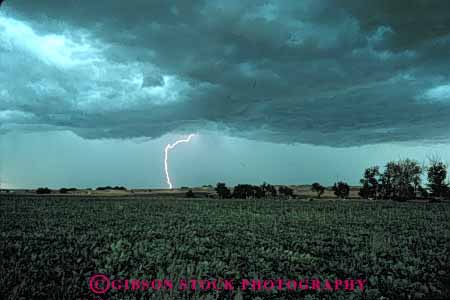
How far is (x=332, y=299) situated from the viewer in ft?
27.7

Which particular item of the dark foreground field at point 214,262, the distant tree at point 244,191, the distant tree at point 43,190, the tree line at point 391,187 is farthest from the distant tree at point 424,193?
the distant tree at point 43,190

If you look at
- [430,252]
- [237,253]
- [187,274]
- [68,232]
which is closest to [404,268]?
[430,252]

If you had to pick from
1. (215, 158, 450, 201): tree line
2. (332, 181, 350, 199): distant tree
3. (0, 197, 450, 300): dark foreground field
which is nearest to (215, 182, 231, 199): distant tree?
(215, 158, 450, 201): tree line

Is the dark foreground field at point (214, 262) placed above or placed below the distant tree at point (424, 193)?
above

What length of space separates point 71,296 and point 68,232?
32.6 feet

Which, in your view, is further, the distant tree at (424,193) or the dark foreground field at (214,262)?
the distant tree at (424,193)

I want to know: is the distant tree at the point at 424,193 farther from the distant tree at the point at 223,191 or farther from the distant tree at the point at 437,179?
the distant tree at the point at 223,191

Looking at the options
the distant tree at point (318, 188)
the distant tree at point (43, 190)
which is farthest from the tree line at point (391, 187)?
the distant tree at point (43, 190)

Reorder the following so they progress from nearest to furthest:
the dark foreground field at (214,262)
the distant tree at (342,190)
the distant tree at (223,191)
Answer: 1. the dark foreground field at (214,262)
2. the distant tree at (223,191)
3. the distant tree at (342,190)

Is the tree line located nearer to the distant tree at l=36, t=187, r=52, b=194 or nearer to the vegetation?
the vegetation

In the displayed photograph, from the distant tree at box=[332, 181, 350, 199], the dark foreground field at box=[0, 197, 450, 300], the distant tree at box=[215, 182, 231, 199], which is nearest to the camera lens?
the dark foreground field at box=[0, 197, 450, 300]

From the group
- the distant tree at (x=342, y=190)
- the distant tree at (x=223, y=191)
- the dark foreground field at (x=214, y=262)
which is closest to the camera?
the dark foreground field at (x=214, y=262)

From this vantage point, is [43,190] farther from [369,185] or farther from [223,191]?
[369,185]

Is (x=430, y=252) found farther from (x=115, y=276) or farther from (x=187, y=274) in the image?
(x=115, y=276)
